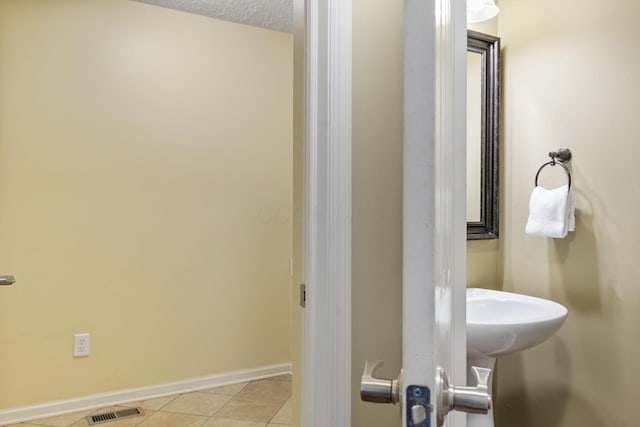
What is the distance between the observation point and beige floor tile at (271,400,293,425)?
2393mm

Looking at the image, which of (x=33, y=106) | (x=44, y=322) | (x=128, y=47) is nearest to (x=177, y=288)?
(x=44, y=322)

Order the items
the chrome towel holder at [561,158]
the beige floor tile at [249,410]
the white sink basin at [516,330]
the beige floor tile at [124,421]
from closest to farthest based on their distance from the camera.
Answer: the white sink basin at [516,330]
the chrome towel holder at [561,158]
the beige floor tile at [124,421]
the beige floor tile at [249,410]

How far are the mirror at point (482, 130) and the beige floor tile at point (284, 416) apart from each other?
1414 millimetres

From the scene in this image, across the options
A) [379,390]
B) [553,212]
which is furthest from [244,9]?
[379,390]

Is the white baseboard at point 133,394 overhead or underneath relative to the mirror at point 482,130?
underneath

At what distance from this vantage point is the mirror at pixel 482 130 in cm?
184

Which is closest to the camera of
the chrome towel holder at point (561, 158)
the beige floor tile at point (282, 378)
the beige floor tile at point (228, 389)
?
the chrome towel holder at point (561, 158)

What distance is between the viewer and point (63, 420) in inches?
92.8

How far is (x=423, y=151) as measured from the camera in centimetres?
41

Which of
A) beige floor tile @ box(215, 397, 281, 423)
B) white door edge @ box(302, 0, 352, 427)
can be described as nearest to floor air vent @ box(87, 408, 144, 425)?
beige floor tile @ box(215, 397, 281, 423)

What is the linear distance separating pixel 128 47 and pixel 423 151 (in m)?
2.65

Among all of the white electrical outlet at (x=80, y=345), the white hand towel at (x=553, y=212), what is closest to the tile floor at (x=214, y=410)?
the white electrical outlet at (x=80, y=345)

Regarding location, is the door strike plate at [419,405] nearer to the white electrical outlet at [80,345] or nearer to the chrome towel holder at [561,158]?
the chrome towel holder at [561,158]

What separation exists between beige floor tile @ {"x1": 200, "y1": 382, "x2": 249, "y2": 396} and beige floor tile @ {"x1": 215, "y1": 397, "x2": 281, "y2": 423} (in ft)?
0.33
